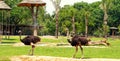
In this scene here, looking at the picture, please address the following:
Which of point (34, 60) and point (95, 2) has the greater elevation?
point (95, 2)

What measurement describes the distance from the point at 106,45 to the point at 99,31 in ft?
189

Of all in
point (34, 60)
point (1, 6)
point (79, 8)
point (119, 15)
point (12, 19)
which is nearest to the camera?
point (34, 60)

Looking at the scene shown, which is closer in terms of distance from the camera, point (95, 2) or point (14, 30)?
point (14, 30)

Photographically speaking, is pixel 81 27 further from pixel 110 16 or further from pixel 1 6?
pixel 1 6

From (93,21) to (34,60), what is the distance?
74.7m

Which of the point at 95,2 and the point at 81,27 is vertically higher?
the point at 95,2

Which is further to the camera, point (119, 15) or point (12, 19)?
point (119, 15)

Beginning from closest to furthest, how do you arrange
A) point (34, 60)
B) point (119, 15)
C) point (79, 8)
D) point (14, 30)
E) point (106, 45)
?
point (34, 60) → point (106, 45) → point (14, 30) → point (119, 15) → point (79, 8)

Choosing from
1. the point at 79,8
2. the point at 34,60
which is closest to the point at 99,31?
the point at 79,8

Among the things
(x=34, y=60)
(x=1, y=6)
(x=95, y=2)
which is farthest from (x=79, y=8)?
(x=34, y=60)

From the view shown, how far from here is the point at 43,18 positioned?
107 meters

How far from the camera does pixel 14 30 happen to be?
79.9 meters

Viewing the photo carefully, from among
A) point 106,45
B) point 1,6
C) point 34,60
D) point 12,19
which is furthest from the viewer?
point 12,19

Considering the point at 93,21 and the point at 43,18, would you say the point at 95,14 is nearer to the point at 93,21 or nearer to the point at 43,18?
the point at 93,21
